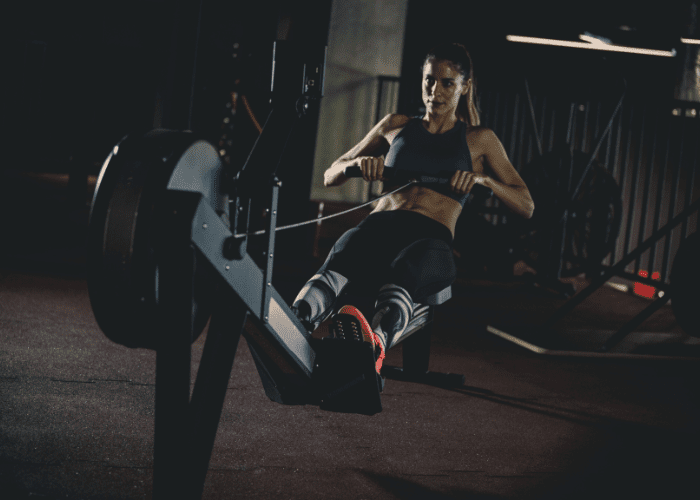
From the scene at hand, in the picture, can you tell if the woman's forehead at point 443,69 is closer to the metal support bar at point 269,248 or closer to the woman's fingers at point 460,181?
the woman's fingers at point 460,181

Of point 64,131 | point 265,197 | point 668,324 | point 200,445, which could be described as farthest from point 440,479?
point 64,131

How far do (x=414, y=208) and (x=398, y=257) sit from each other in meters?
0.24

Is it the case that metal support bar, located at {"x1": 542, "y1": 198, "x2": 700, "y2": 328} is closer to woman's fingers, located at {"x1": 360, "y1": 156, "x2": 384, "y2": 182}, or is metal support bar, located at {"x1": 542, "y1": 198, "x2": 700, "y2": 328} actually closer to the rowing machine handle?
the rowing machine handle

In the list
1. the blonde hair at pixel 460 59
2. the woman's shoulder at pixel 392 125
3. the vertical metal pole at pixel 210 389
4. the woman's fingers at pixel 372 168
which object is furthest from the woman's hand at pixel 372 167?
the vertical metal pole at pixel 210 389

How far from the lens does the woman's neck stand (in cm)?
261

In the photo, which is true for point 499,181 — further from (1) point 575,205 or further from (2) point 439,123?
(1) point 575,205

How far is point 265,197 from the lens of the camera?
158 centimetres

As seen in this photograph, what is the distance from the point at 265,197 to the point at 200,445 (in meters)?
0.55

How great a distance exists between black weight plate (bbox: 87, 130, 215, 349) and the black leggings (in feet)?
2.87

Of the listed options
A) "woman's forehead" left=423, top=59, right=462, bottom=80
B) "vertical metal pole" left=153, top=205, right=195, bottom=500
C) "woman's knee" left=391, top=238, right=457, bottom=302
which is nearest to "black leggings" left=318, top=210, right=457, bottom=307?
"woman's knee" left=391, top=238, right=457, bottom=302

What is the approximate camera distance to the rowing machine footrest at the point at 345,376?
195 cm

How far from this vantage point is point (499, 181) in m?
2.57

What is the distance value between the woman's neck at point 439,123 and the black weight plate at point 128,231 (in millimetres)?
1278

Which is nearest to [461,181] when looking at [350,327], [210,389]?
[350,327]
